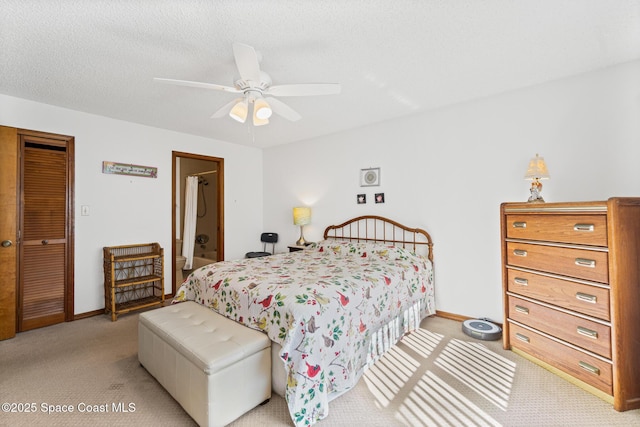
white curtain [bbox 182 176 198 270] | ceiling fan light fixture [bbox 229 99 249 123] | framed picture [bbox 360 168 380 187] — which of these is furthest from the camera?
white curtain [bbox 182 176 198 270]

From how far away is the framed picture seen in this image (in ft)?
12.4

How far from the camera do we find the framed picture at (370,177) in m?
3.77

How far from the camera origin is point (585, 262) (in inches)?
72.7

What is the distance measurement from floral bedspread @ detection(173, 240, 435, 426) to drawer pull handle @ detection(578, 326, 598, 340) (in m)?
1.23

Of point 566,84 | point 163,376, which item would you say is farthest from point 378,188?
point 163,376

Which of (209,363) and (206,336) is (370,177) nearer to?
(206,336)

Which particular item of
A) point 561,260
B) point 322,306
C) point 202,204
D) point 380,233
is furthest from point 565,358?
point 202,204

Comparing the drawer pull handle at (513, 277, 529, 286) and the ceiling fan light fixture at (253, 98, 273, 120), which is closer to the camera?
the ceiling fan light fixture at (253, 98, 273, 120)

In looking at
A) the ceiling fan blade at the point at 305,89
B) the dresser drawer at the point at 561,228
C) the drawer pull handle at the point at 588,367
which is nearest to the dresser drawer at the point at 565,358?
the drawer pull handle at the point at 588,367

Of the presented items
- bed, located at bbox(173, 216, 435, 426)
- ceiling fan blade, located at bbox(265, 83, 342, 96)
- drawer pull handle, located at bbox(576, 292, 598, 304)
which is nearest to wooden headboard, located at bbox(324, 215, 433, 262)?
bed, located at bbox(173, 216, 435, 426)

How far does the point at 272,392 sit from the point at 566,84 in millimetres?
3563

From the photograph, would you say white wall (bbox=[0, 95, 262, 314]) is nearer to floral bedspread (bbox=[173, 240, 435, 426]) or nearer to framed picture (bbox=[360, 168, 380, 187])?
floral bedspread (bbox=[173, 240, 435, 426])

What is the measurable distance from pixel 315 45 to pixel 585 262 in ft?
7.73

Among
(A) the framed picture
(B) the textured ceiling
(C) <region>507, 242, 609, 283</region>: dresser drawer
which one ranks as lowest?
(C) <region>507, 242, 609, 283</region>: dresser drawer
